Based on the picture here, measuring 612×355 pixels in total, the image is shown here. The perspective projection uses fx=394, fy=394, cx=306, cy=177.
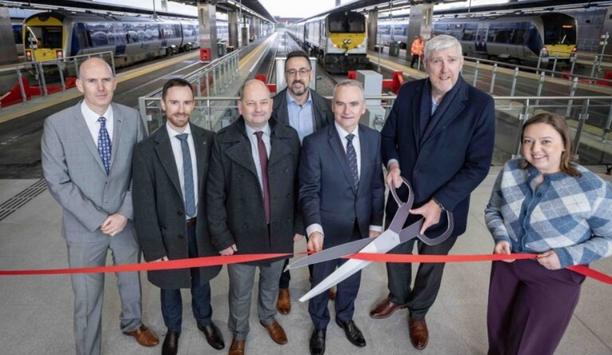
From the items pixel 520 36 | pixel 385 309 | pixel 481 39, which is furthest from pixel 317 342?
pixel 481 39

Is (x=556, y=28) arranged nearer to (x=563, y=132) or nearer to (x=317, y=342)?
(x=563, y=132)

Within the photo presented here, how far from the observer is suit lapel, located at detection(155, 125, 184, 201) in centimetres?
222

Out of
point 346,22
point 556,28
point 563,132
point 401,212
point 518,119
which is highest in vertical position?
point 346,22

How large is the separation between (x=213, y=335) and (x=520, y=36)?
20.0 m

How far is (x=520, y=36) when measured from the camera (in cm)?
1797

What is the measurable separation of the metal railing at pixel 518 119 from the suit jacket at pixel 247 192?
2504mm

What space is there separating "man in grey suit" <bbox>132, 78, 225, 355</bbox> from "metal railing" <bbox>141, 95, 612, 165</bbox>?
248 centimetres

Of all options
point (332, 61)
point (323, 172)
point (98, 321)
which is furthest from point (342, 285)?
point (332, 61)

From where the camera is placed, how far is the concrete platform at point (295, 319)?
2.69 meters

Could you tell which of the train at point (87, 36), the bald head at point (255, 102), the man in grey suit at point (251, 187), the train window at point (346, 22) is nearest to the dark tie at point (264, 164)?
the man in grey suit at point (251, 187)

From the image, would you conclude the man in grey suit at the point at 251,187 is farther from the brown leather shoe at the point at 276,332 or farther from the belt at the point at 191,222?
the brown leather shoe at the point at 276,332

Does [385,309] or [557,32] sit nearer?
[385,309]

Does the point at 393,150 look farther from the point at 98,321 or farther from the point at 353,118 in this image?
the point at 98,321

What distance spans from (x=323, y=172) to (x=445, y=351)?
4.98ft
